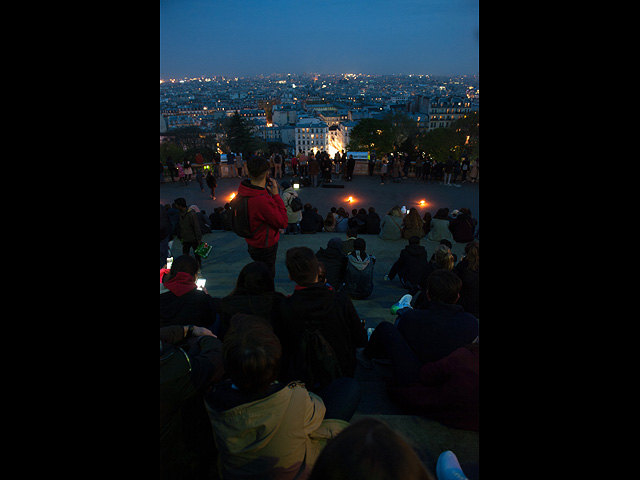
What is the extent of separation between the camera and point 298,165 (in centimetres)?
1591

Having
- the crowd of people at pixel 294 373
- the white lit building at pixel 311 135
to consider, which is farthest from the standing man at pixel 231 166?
the white lit building at pixel 311 135

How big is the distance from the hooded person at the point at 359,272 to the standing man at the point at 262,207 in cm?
128

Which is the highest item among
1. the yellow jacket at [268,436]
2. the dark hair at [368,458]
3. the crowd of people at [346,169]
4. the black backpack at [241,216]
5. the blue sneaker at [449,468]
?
the crowd of people at [346,169]

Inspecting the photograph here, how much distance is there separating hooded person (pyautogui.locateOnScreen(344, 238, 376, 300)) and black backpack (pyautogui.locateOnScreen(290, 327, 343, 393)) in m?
2.42

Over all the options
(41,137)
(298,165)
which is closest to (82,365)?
(41,137)

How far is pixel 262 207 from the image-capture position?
3.65 m

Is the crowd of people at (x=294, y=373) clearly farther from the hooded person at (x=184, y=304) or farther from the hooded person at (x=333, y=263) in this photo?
the hooded person at (x=333, y=263)

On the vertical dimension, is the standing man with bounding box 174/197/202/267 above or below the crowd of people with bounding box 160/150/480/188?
below

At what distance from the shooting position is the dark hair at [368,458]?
911mm

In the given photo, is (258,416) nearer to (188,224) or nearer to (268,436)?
(268,436)

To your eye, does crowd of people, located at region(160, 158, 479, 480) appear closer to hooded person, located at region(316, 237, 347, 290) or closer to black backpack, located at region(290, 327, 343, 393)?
black backpack, located at region(290, 327, 343, 393)

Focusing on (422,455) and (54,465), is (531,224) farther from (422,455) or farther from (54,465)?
(422,455)

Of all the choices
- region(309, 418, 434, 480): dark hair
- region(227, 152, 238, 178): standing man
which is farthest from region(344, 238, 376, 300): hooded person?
region(227, 152, 238, 178): standing man

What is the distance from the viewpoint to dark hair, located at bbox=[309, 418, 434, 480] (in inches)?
35.9
